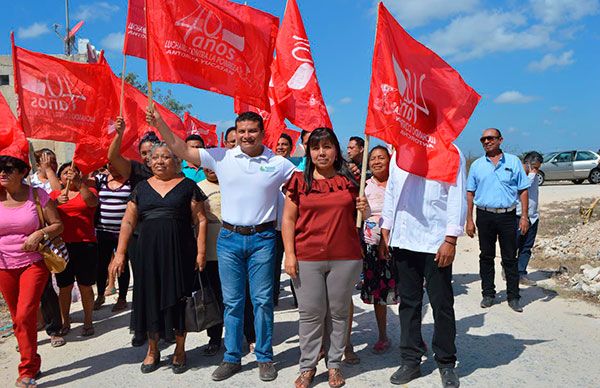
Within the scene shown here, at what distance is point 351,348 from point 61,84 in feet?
13.8

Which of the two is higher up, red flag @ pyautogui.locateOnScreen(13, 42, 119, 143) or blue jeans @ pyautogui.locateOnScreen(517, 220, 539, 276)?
red flag @ pyautogui.locateOnScreen(13, 42, 119, 143)

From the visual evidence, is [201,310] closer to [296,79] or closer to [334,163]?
[334,163]

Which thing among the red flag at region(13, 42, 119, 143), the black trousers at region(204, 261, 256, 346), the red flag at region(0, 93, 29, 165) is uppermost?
the red flag at region(13, 42, 119, 143)

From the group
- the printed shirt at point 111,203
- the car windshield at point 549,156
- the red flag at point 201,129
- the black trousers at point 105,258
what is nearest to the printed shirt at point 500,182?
the printed shirt at point 111,203

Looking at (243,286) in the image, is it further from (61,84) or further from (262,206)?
(61,84)

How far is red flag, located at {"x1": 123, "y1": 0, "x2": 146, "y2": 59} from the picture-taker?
5.80 meters

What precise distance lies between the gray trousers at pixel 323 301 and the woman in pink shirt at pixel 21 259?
219 cm

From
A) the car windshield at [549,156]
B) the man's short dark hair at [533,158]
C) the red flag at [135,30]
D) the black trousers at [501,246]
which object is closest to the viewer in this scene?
the red flag at [135,30]

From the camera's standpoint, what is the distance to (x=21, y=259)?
4.14 metres

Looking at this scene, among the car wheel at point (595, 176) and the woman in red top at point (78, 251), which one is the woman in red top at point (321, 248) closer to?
the woman in red top at point (78, 251)

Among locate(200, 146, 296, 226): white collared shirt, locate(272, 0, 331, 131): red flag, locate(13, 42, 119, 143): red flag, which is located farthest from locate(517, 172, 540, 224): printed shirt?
locate(13, 42, 119, 143): red flag

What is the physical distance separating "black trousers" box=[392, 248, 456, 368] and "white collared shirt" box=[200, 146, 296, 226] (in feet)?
3.86

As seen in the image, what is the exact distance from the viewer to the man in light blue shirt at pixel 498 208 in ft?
20.1

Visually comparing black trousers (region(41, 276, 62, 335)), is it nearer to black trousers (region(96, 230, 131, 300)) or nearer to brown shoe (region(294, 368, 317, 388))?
black trousers (region(96, 230, 131, 300))
